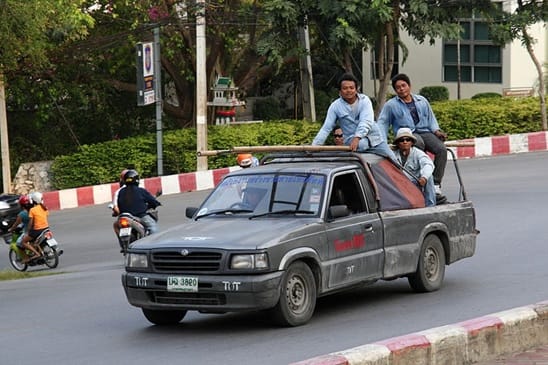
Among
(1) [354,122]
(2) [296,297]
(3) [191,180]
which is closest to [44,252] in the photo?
(1) [354,122]

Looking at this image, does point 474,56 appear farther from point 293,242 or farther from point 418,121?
point 293,242

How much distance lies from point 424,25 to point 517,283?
68.9ft

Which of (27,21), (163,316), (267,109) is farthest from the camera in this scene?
(267,109)

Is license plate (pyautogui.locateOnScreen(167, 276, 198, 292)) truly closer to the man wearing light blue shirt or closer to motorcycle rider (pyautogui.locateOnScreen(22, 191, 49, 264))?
the man wearing light blue shirt

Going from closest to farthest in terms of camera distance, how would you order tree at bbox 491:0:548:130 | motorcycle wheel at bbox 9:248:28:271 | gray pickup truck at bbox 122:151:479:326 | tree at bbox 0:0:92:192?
gray pickup truck at bbox 122:151:479:326 < tree at bbox 0:0:92:192 < motorcycle wheel at bbox 9:248:28:271 < tree at bbox 491:0:548:130

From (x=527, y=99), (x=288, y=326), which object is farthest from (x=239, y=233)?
(x=527, y=99)

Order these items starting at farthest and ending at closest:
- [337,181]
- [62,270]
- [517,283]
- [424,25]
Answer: [424,25] < [62,270] < [517,283] < [337,181]

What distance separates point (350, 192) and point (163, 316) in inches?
91.3

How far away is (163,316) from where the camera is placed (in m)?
11.4

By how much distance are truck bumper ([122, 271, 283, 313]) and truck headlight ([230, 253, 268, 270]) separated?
8 centimetres

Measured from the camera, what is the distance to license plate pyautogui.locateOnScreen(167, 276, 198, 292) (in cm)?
1035

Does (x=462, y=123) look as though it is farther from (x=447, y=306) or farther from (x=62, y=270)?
(x=447, y=306)

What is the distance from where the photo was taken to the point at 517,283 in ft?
44.3

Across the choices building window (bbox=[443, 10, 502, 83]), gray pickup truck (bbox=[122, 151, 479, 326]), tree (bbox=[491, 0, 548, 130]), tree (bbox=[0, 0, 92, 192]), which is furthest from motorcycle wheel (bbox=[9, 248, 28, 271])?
building window (bbox=[443, 10, 502, 83])
